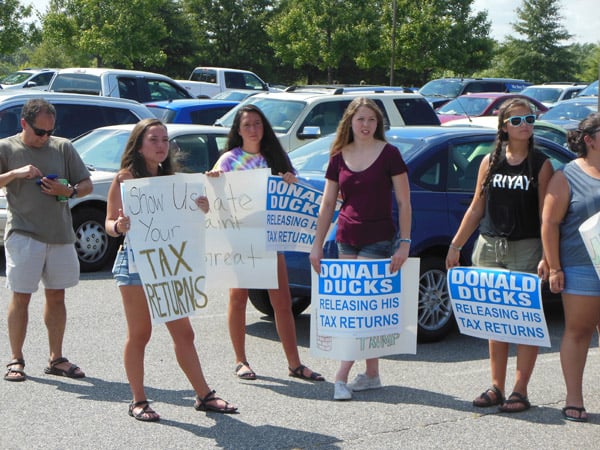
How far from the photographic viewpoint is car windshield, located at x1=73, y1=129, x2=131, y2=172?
11078mm

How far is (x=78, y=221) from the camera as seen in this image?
1054cm

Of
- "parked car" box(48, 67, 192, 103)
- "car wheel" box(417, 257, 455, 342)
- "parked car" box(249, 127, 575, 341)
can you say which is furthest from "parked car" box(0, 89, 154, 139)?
"parked car" box(48, 67, 192, 103)

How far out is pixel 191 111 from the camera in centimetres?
1672

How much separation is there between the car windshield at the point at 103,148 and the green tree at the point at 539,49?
58.3 metres

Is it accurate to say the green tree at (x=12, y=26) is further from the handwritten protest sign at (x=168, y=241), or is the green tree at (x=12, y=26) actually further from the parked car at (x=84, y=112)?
the handwritten protest sign at (x=168, y=241)

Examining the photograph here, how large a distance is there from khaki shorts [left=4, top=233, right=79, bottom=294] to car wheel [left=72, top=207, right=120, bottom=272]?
3.93 m

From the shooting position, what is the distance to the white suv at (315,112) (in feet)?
47.4

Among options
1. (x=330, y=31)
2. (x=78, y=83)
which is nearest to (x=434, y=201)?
(x=78, y=83)

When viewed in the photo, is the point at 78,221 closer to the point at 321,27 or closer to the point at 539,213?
the point at 539,213

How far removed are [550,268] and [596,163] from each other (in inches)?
25.5

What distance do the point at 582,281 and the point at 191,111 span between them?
11.9 m

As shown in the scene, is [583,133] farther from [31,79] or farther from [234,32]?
[234,32]

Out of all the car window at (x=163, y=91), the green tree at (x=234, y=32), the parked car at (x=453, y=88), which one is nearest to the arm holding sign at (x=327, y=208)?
the car window at (x=163, y=91)

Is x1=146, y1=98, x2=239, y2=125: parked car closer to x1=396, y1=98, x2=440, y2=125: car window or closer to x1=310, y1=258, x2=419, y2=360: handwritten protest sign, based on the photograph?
x1=396, y1=98, x2=440, y2=125: car window
